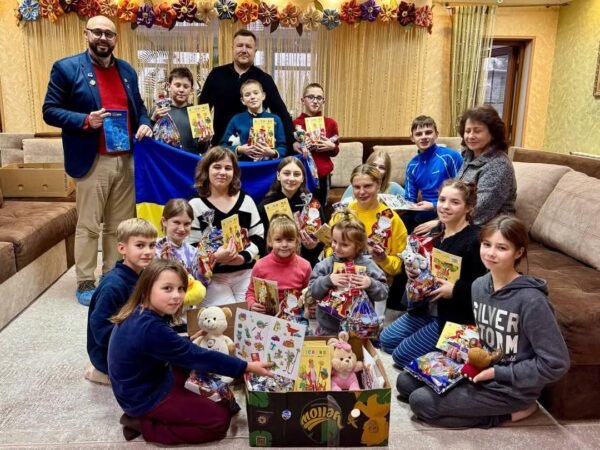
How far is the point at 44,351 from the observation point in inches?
102

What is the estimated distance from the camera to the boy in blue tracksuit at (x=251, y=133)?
9.93ft

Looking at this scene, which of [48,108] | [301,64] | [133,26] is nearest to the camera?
[48,108]

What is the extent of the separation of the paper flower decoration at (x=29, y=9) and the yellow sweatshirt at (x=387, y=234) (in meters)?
4.46

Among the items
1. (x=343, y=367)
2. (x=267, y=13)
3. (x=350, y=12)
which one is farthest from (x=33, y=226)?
(x=350, y=12)

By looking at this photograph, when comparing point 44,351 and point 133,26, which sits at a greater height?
point 133,26

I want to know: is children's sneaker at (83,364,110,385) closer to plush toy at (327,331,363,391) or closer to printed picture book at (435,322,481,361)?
plush toy at (327,331,363,391)

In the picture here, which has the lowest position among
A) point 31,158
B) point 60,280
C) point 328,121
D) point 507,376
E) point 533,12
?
point 60,280

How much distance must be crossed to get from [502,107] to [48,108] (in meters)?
5.65

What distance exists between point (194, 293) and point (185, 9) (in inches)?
152

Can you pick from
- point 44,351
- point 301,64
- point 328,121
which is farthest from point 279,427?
point 301,64

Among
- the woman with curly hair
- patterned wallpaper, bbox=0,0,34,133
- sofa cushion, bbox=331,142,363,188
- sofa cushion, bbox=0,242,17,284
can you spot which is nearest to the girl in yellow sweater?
the woman with curly hair

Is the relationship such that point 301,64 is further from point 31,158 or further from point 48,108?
point 48,108

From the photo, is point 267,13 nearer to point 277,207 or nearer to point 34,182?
point 34,182

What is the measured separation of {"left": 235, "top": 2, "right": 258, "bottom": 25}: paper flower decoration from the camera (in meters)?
5.36
